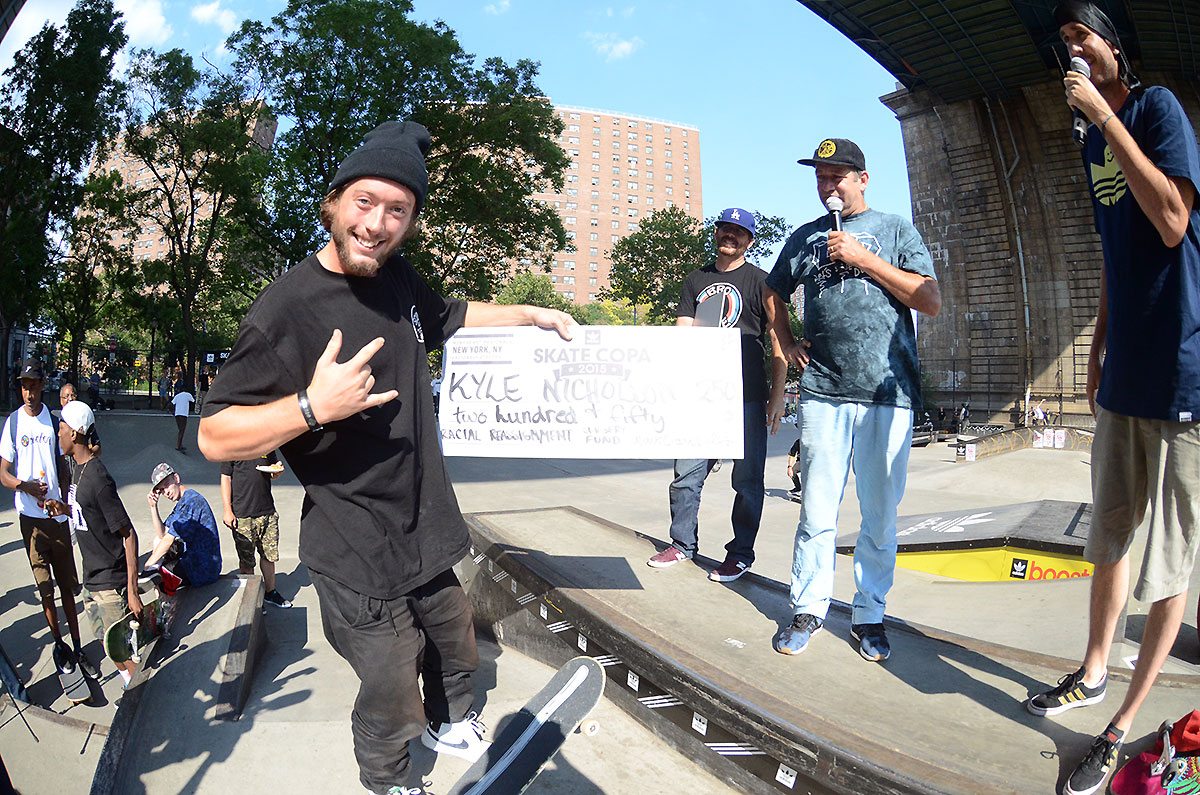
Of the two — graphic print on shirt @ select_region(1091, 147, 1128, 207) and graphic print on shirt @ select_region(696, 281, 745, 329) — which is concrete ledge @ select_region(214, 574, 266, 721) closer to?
graphic print on shirt @ select_region(696, 281, 745, 329)

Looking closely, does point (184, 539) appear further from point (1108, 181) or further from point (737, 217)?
point (1108, 181)

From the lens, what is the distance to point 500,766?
2.15 m

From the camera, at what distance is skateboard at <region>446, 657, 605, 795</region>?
2.07m

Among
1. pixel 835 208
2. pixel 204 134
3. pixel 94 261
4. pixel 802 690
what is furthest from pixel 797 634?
pixel 94 261

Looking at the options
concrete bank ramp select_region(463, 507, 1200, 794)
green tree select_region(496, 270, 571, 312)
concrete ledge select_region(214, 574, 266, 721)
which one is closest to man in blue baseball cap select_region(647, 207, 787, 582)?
concrete bank ramp select_region(463, 507, 1200, 794)

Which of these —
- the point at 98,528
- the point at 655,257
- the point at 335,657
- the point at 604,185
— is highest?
the point at 604,185

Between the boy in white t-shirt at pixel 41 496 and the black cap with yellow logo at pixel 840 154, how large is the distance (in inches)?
225

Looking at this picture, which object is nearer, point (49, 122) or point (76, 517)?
point (76, 517)

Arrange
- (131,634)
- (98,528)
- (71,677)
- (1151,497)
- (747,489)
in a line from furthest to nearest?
(98,528), (131,634), (71,677), (747,489), (1151,497)

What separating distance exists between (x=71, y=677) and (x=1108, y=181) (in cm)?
607

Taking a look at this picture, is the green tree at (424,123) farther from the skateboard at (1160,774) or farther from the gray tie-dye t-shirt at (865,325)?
the skateboard at (1160,774)

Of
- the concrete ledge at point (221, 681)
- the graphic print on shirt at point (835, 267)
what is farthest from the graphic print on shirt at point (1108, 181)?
the concrete ledge at point (221, 681)

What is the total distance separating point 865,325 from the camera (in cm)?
279

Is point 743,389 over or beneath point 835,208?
beneath
